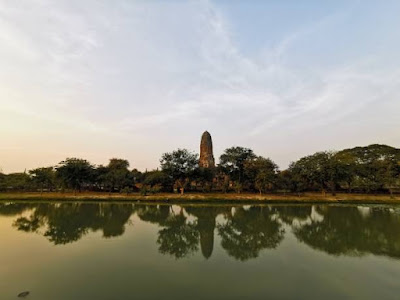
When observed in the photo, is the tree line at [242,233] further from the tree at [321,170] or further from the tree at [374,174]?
the tree at [374,174]

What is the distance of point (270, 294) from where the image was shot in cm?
845

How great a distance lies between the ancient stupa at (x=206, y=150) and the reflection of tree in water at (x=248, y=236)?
6718cm

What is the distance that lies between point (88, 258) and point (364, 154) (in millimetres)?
71628

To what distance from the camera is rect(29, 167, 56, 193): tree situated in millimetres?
50688

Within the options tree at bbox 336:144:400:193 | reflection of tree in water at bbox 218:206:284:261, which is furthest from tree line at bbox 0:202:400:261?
tree at bbox 336:144:400:193

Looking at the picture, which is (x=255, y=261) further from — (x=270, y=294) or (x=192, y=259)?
(x=270, y=294)

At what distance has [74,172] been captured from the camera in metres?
50.0

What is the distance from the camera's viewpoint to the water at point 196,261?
8.66 m

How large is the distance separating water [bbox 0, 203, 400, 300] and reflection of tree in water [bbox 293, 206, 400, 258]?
0.07 m

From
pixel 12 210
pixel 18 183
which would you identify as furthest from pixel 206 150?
pixel 12 210

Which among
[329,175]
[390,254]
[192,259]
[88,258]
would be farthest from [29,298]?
[329,175]

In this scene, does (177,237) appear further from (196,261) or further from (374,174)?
(374,174)

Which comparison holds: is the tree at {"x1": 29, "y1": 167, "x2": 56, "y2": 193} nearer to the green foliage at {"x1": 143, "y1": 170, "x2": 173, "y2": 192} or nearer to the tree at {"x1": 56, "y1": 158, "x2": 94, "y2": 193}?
the tree at {"x1": 56, "y1": 158, "x2": 94, "y2": 193}

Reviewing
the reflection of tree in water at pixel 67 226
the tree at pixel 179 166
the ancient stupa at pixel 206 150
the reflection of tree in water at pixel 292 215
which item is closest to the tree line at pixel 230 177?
the tree at pixel 179 166
